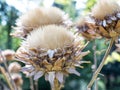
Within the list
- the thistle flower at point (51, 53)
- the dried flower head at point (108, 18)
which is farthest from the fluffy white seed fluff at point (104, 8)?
the thistle flower at point (51, 53)

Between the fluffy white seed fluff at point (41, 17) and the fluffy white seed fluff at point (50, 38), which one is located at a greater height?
the fluffy white seed fluff at point (41, 17)

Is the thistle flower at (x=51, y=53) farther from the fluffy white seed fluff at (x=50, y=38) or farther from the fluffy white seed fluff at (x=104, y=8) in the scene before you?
the fluffy white seed fluff at (x=104, y=8)

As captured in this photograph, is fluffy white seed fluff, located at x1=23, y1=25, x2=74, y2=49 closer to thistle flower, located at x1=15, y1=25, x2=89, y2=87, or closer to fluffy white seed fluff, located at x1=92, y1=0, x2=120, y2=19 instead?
thistle flower, located at x1=15, y1=25, x2=89, y2=87

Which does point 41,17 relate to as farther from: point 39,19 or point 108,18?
point 108,18

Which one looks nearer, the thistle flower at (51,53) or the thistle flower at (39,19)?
the thistle flower at (51,53)

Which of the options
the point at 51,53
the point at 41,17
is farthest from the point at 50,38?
the point at 41,17
